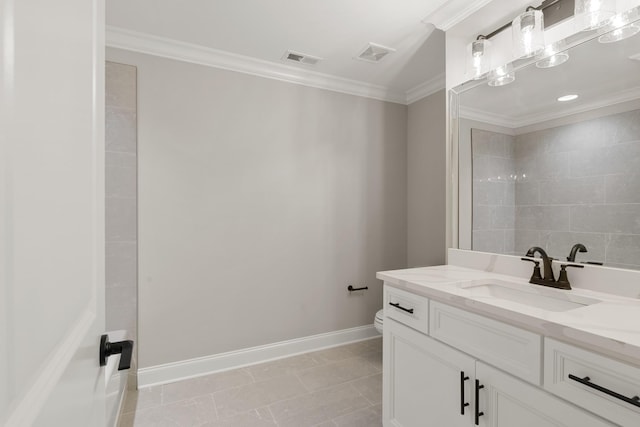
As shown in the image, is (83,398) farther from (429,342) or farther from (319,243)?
(319,243)

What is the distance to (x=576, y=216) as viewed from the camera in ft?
4.84

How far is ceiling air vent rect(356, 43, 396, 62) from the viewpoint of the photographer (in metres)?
2.34

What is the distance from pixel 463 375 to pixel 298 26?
226 centimetres

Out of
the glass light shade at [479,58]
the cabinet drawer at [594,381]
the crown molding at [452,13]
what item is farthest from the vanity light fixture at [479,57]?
the cabinet drawer at [594,381]

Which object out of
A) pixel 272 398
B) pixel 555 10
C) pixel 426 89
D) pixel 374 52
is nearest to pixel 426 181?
pixel 426 89

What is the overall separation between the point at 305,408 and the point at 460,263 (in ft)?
4.47

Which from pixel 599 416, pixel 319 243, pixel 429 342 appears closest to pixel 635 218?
pixel 599 416

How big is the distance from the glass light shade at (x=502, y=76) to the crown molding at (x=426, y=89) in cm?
106

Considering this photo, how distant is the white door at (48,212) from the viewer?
0.31 m

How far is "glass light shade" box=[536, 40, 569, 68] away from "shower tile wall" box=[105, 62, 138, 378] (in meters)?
2.55

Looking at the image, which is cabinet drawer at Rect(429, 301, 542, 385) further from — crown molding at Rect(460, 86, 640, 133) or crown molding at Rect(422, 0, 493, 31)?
crown molding at Rect(422, 0, 493, 31)

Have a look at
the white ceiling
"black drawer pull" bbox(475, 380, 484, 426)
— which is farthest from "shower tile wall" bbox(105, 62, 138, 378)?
"black drawer pull" bbox(475, 380, 484, 426)

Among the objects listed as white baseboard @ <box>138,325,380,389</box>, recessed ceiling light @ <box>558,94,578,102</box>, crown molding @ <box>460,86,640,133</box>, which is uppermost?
recessed ceiling light @ <box>558,94,578,102</box>

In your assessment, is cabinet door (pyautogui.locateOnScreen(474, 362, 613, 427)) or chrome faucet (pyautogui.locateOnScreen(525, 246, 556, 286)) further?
chrome faucet (pyautogui.locateOnScreen(525, 246, 556, 286))
